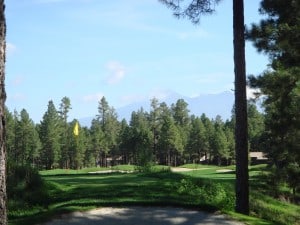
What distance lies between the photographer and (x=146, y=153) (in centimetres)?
2873

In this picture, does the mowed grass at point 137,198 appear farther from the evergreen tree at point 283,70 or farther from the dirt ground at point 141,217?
the evergreen tree at point 283,70

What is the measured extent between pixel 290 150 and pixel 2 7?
18230 millimetres

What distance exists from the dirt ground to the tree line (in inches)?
2502

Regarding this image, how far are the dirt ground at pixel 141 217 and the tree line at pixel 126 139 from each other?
209 feet

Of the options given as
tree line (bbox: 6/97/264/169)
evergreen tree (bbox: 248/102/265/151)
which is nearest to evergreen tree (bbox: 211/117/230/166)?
tree line (bbox: 6/97/264/169)

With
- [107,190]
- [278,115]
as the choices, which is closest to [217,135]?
[278,115]

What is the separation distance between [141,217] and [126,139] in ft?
295

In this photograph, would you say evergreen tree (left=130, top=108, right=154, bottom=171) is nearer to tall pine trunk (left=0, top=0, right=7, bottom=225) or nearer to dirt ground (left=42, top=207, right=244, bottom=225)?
dirt ground (left=42, top=207, right=244, bottom=225)

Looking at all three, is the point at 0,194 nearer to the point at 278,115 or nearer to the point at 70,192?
the point at 70,192

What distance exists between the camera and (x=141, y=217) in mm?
11977

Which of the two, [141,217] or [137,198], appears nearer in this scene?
[141,217]

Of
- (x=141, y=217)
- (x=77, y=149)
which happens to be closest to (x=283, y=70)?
(x=141, y=217)

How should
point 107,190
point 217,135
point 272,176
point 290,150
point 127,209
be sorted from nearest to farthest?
point 127,209 < point 107,190 < point 290,150 < point 272,176 < point 217,135

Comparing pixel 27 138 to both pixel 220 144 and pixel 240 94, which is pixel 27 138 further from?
pixel 240 94
